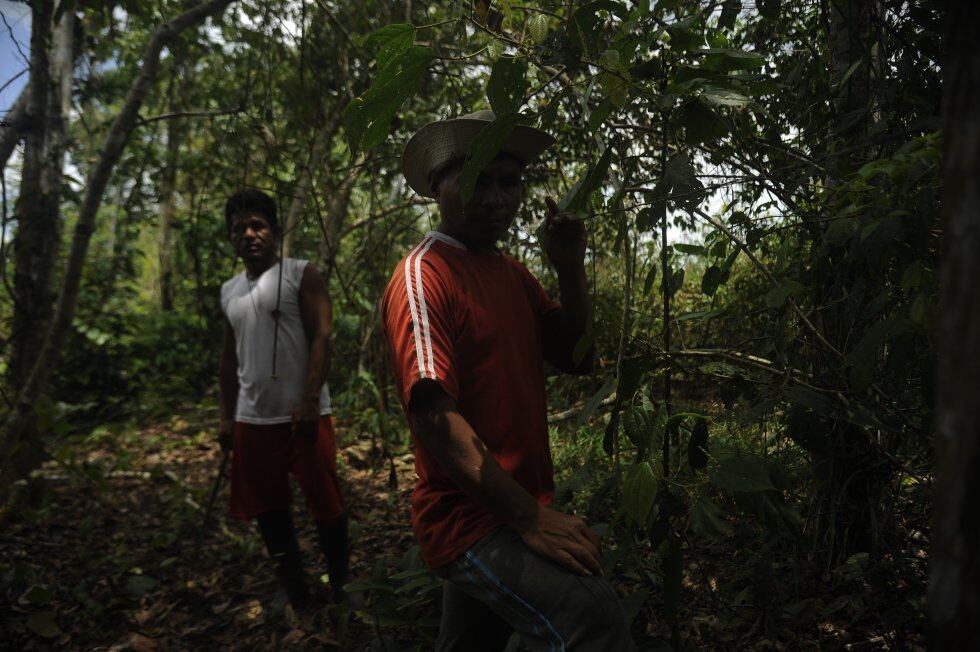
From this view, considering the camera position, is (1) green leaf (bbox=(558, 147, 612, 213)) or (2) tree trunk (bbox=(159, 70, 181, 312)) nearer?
(1) green leaf (bbox=(558, 147, 612, 213))

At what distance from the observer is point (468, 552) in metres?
1.39

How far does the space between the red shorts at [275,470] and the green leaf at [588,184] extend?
6.92ft

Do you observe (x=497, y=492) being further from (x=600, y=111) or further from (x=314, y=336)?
(x=314, y=336)

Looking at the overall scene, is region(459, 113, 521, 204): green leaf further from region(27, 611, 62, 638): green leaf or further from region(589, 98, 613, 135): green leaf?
region(27, 611, 62, 638): green leaf

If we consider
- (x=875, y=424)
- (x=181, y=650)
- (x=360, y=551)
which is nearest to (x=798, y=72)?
(x=875, y=424)

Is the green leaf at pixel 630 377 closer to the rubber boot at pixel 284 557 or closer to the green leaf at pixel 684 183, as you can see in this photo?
the green leaf at pixel 684 183

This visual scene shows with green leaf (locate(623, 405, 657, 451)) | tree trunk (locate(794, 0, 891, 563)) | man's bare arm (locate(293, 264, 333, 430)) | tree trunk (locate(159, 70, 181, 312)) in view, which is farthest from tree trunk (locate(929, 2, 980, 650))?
tree trunk (locate(159, 70, 181, 312))

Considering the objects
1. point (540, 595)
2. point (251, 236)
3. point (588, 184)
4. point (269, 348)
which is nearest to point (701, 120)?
point (588, 184)

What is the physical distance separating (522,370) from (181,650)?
258 cm

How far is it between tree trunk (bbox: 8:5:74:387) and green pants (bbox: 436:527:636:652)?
3.85m

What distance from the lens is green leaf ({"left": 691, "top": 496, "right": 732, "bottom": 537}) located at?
1.15 metres

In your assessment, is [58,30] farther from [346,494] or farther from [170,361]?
[170,361]

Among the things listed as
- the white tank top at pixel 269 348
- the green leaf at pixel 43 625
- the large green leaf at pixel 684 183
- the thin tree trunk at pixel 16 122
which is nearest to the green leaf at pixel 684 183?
the large green leaf at pixel 684 183

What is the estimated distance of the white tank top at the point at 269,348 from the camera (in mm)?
3072
